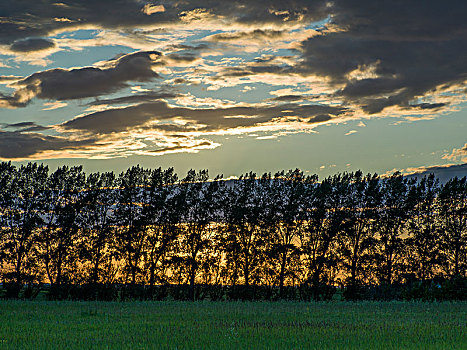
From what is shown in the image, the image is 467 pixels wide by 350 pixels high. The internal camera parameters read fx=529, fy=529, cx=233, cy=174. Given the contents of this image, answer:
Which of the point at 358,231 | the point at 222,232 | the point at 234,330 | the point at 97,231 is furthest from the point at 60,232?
the point at 234,330

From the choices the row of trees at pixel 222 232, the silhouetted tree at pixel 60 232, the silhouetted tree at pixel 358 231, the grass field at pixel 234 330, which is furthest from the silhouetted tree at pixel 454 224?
the silhouetted tree at pixel 60 232

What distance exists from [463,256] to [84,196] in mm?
47664

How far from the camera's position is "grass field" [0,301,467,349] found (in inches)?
843

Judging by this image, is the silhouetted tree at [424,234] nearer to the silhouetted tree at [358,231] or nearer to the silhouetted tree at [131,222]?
the silhouetted tree at [358,231]

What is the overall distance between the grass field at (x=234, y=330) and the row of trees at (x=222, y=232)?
28698mm

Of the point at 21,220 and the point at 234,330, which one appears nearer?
the point at 234,330

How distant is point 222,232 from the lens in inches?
2581

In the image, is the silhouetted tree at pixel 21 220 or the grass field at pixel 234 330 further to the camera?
the silhouetted tree at pixel 21 220

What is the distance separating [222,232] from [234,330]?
4068 cm

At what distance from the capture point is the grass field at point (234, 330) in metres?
21.4

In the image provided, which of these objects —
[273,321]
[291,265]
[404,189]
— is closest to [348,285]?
[291,265]

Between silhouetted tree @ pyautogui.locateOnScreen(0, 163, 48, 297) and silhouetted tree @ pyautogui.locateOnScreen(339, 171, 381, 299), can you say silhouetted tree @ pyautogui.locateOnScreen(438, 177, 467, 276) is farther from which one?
silhouetted tree @ pyautogui.locateOnScreen(0, 163, 48, 297)

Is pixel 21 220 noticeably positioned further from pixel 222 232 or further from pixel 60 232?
pixel 222 232

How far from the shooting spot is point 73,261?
64.1m
